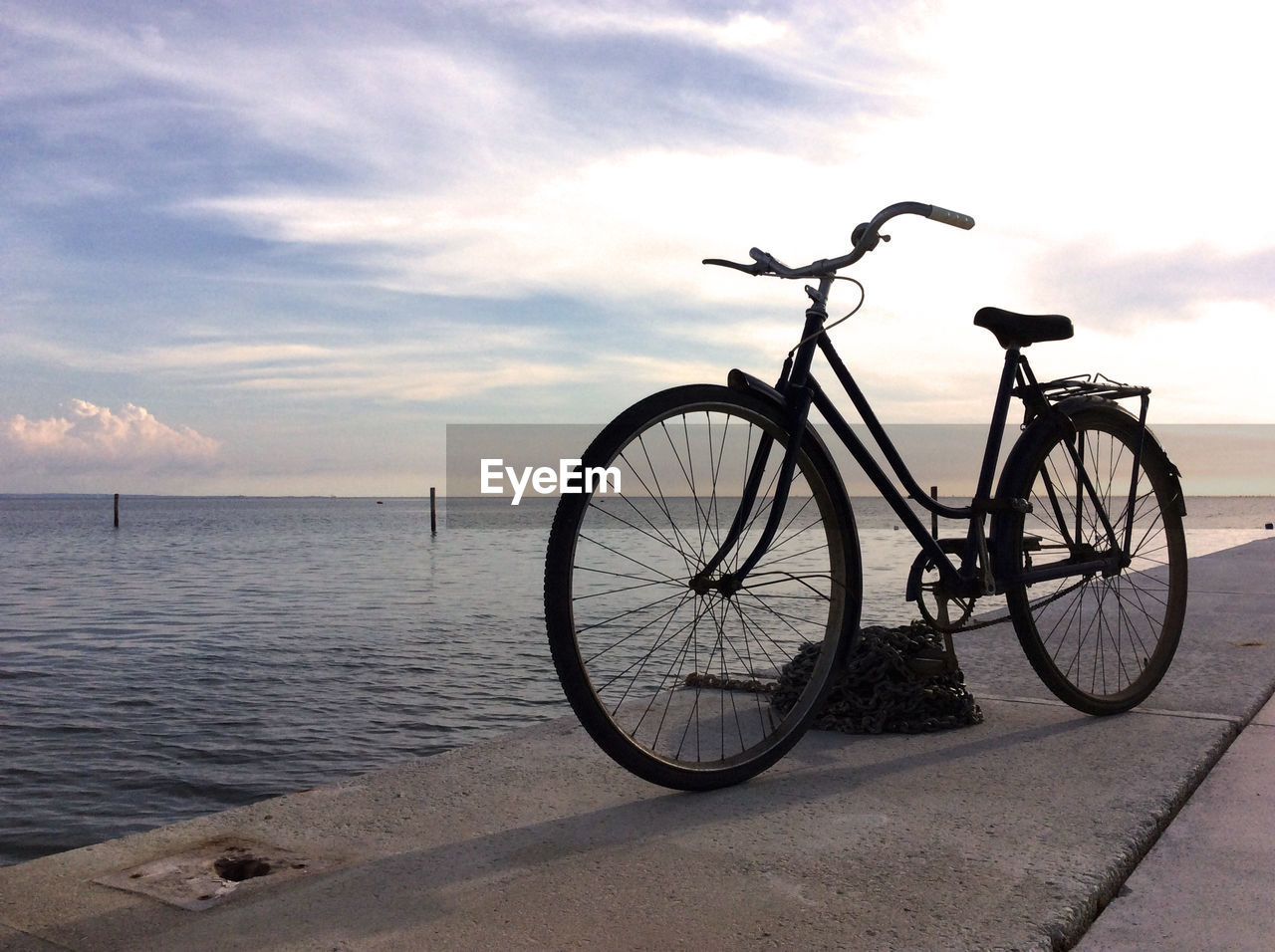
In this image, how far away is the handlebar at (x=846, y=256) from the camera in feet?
9.46

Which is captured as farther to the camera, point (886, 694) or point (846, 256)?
point (886, 694)

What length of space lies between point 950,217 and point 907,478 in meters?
0.82

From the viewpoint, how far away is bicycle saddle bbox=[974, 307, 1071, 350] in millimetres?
3424

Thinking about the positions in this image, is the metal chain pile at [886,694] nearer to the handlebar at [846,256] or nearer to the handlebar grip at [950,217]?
the handlebar at [846,256]

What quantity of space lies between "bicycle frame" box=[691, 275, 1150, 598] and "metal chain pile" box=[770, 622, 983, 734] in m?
0.33

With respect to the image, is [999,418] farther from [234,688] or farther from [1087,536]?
[234,688]

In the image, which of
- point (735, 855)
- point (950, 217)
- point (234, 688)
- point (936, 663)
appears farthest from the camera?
point (234, 688)

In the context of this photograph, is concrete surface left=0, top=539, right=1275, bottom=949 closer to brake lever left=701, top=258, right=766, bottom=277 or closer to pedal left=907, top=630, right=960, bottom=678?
pedal left=907, top=630, right=960, bottom=678

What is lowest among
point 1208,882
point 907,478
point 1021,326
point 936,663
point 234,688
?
point 234,688

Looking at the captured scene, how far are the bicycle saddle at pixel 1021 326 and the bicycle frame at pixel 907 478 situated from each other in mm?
52

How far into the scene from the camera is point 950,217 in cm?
308

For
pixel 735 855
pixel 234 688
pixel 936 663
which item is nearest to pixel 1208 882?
pixel 735 855

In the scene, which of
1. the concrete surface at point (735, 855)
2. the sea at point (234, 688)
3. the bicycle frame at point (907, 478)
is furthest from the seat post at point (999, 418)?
the sea at point (234, 688)

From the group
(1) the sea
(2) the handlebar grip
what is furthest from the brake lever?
(1) the sea
